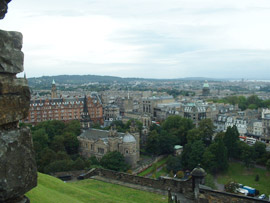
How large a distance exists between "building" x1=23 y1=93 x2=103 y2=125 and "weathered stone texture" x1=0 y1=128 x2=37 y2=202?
67.4 metres

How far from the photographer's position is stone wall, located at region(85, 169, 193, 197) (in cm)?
1393

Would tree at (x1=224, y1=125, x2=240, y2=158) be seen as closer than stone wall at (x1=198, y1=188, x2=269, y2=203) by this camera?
No

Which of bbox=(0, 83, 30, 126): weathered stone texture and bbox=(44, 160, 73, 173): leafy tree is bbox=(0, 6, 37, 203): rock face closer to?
bbox=(0, 83, 30, 126): weathered stone texture

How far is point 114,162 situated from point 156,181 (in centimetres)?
2290

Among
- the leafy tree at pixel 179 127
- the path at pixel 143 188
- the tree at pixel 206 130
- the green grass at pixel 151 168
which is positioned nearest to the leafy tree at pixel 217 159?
the green grass at pixel 151 168

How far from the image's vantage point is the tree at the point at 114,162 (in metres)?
37.6

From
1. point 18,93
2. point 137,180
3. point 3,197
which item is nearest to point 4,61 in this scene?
point 18,93

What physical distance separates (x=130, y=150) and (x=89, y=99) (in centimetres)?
3742

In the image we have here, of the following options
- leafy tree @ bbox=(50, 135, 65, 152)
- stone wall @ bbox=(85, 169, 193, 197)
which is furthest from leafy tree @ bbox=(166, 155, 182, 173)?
stone wall @ bbox=(85, 169, 193, 197)

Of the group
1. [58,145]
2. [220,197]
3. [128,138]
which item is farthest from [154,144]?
[220,197]

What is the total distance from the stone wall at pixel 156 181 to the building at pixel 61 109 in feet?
176

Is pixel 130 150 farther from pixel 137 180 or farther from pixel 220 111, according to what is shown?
pixel 220 111

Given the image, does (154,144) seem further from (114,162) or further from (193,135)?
(114,162)

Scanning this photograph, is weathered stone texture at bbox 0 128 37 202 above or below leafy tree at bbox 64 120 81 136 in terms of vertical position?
above
